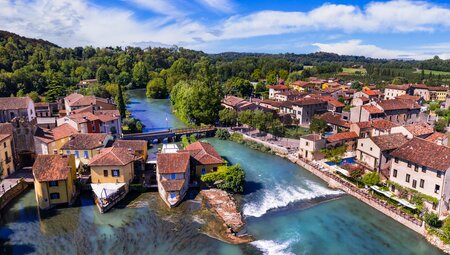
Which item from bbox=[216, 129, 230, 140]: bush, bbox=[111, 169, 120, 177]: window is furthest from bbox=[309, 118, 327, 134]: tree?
bbox=[111, 169, 120, 177]: window

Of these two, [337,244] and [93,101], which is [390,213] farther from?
[93,101]

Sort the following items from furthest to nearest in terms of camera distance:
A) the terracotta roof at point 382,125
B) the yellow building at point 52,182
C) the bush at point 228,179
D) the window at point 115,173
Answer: the terracotta roof at point 382,125 → the bush at point 228,179 → the window at point 115,173 → the yellow building at point 52,182

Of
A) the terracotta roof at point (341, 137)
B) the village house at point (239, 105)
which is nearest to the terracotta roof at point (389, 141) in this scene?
the terracotta roof at point (341, 137)

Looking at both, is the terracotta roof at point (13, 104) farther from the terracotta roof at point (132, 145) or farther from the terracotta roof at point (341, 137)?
the terracotta roof at point (341, 137)

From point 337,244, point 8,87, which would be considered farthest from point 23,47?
point 337,244

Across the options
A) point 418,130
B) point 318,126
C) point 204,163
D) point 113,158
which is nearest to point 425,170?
point 418,130

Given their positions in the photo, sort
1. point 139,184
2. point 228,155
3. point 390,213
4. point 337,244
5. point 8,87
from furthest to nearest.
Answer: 1. point 8,87
2. point 228,155
3. point 139,184
4. point 390,213
5. point 337,244
